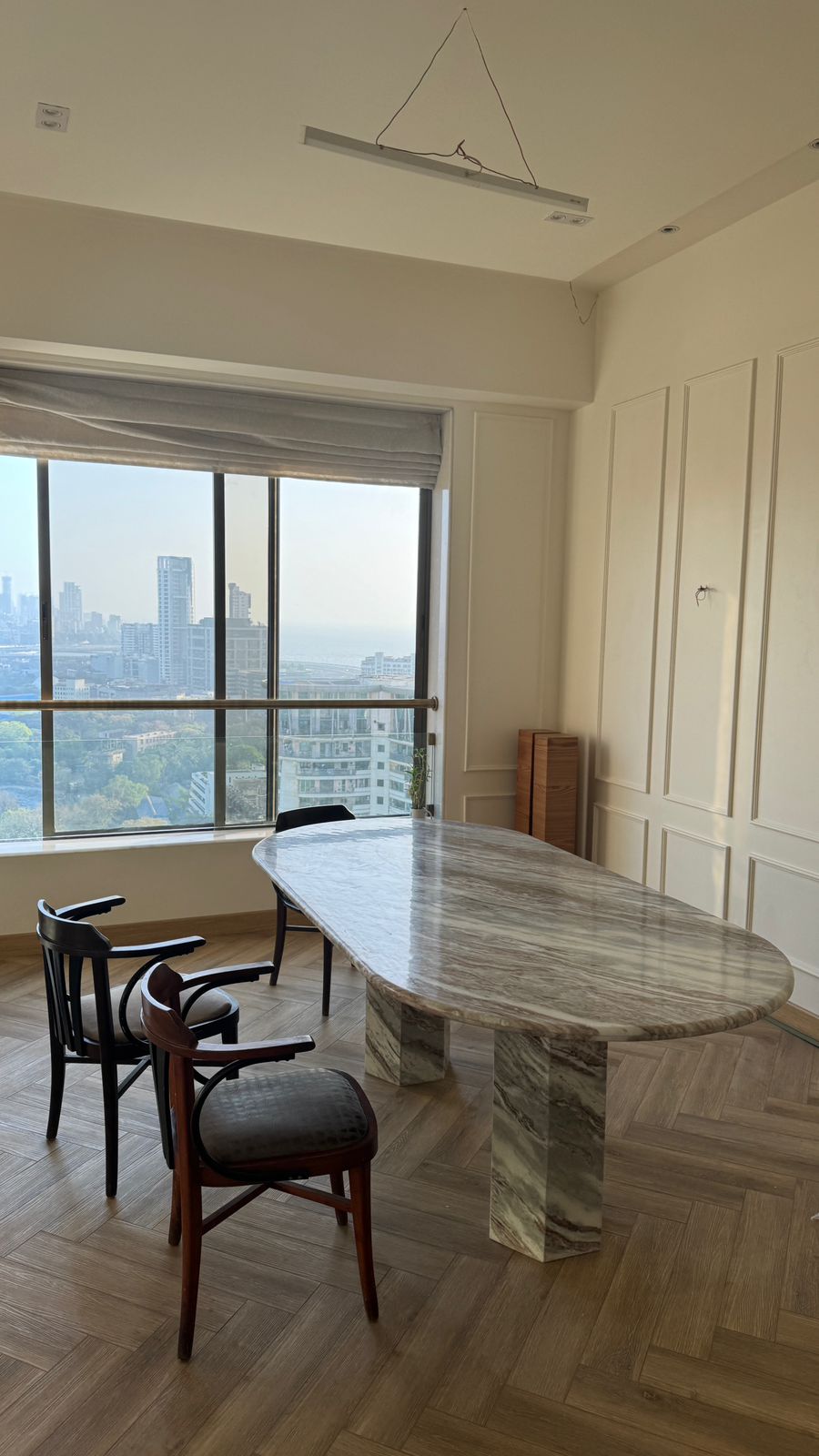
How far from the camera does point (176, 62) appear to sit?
116 inches

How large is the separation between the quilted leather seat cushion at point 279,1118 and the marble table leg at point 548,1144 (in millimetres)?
415

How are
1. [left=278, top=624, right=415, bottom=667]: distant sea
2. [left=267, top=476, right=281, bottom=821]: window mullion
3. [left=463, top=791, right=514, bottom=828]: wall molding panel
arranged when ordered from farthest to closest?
[left=463, top=791, right=514, bottom=828]: wall molding panel, [left=278, top=624, right=415, bottom=667]: distant sea, [left=267, top=476, right=281, bottom=821]: window mullion

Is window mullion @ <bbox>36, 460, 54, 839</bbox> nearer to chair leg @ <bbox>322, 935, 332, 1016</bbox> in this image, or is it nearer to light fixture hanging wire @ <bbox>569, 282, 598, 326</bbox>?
chair leg @ <bbox>322, 935, 332, 1016</bbox>

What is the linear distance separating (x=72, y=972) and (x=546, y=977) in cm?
131

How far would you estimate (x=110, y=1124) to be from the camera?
2.78 meters

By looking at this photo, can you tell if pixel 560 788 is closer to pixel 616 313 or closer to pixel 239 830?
pixel 239 830

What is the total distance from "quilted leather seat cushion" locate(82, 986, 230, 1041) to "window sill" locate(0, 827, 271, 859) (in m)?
1.90

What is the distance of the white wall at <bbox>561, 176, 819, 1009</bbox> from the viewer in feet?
12.8

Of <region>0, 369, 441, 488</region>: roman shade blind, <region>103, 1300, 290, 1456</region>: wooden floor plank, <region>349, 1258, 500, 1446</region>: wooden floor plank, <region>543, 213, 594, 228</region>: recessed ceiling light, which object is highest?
<region>543, 213, 594, 228</region>: recessed ceiling light

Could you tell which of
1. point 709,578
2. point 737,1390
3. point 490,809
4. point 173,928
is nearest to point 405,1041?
point 737,1390

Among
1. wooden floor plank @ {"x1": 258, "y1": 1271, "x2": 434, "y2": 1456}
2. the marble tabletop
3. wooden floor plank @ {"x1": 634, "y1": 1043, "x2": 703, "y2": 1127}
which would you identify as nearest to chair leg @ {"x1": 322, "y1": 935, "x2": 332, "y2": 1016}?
the marble tabletop

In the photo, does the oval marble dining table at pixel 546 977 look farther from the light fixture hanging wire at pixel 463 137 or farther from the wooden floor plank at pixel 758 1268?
the light fixture hanging wire at pixel 463 137

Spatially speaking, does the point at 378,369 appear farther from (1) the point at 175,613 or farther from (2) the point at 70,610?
(2) the point at 70,610

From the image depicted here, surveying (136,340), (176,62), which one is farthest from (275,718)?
(176,62)
